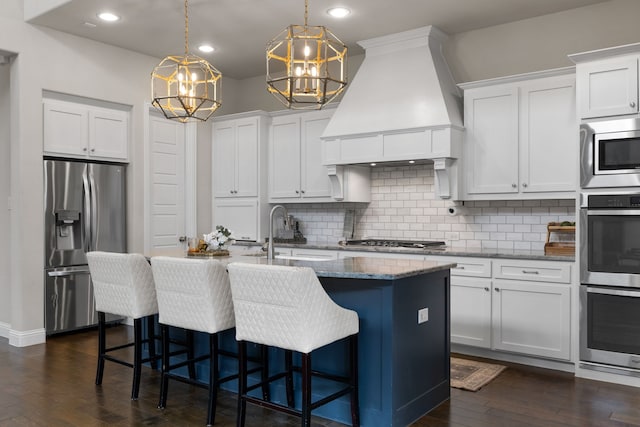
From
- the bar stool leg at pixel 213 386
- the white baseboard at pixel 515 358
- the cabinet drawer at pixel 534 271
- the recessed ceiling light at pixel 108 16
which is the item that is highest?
the recessed ceiling light at pixel 108 16

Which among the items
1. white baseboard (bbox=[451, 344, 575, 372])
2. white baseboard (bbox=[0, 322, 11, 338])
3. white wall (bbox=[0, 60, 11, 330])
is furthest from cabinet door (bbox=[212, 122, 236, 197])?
white baseboard (bbox=[451, 344, 575, 372])

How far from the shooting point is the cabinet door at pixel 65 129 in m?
5.42

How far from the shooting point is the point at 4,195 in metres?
5.66

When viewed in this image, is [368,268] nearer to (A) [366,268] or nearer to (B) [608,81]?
(A) [366,268]

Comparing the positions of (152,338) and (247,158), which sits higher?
(247,158)

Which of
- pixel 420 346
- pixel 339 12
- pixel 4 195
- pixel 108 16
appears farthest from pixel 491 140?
pixel 4 195

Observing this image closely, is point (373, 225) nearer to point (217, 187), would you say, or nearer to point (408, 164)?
point (408, 164)

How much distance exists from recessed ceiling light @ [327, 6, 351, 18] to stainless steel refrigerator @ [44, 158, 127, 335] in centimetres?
292

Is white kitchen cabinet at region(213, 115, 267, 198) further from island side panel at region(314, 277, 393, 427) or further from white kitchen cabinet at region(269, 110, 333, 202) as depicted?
island side panel at region(314, 277, 393, 427)

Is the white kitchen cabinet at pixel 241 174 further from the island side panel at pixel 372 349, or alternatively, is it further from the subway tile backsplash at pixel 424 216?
the island side panel at pixel 372 349

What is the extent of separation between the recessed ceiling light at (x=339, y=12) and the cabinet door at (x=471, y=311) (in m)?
2.52

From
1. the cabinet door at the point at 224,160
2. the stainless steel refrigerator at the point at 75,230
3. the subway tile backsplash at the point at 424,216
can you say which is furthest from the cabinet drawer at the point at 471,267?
the stainless steel refrigerator at the point at 75,230

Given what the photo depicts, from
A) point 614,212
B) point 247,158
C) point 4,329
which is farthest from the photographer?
point 247,158

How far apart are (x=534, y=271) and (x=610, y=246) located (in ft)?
1.99
